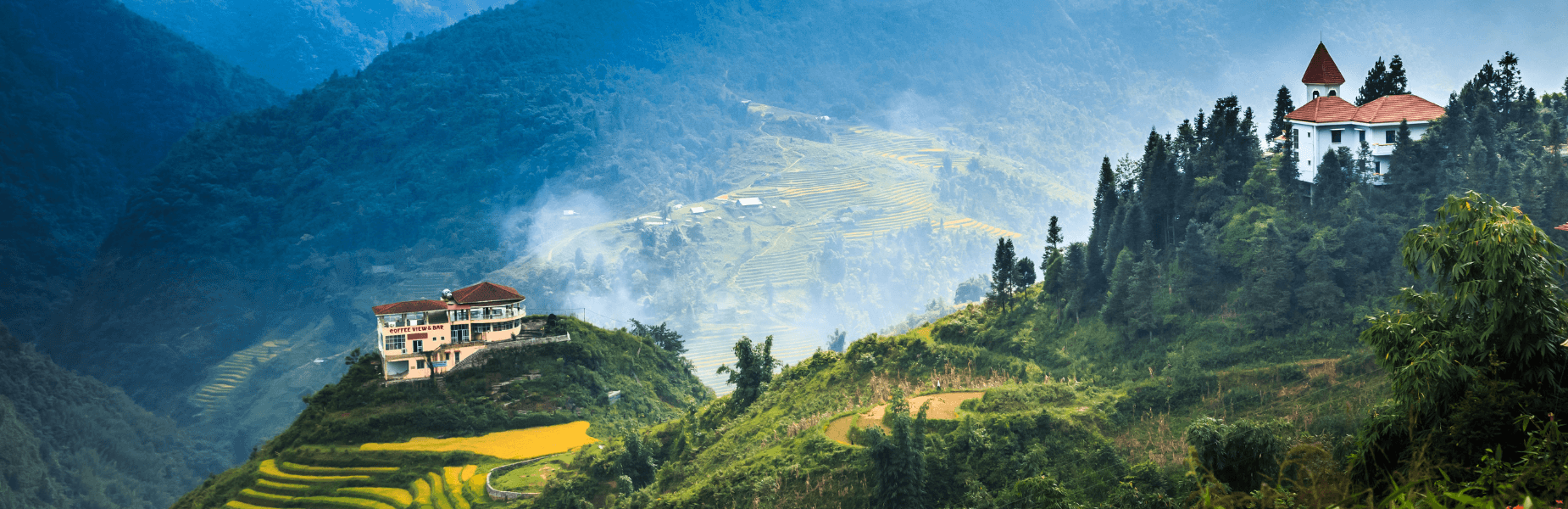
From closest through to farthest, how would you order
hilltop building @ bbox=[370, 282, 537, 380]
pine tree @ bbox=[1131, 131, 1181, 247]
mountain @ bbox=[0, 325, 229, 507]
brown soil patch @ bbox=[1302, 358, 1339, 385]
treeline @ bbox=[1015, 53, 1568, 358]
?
brown soil patch @ bbox=[1302, 358, 1339, 385] → treeline @ bbox=[1015, 53, 1568, 358] → pine tree @ bbox=[1131, 131, 1181, 247] → hilltop building @ bbox=[370, 282, 537, 380] → mountain @ bbox=[0, 325, 229, 507]

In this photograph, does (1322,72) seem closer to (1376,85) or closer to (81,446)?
(1376,85)

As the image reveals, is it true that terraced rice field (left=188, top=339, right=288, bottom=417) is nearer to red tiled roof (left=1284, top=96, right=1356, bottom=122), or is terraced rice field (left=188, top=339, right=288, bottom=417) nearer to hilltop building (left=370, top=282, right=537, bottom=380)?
hilltop building (left=370, top=282, right=537, bottom=380)

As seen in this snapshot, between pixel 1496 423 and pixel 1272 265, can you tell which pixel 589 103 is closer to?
pixel 1272 265

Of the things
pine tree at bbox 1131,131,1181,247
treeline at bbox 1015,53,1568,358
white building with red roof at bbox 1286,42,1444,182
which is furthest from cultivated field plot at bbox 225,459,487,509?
white building with red roof at bbox 1286,42,1444,182

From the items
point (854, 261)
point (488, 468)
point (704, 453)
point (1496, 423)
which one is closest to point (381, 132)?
point (854, 261)

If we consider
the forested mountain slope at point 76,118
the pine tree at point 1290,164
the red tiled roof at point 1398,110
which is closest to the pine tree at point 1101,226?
the pine tree at point 1290,164

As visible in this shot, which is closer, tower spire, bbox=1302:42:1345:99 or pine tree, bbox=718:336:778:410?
pine tree, bbox=718:336:778:410
